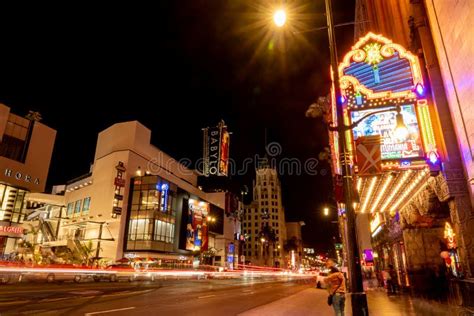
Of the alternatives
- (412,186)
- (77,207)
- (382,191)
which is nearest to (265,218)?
(77,207)

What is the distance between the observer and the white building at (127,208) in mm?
49094

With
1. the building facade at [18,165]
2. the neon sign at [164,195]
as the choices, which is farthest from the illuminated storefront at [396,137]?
the building facade at [18,165]

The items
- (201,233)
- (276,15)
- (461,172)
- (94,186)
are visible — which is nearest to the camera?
(276,15)

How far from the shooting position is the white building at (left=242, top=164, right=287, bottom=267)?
5630 inches

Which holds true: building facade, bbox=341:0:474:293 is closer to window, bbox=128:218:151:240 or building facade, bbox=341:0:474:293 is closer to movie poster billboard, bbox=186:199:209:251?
window, bbox=128:218:151:240

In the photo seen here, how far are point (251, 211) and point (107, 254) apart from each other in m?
109

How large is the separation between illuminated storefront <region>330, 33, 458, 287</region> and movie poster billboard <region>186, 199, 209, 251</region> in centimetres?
4679

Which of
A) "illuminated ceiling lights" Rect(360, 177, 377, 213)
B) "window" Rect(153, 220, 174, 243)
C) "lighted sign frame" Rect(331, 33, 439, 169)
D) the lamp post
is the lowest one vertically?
the lamp post

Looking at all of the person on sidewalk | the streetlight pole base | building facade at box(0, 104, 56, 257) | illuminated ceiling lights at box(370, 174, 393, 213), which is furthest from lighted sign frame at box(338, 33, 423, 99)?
building facade at box(0, 104, 56, 257)

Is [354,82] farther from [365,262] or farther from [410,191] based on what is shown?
[365,262]

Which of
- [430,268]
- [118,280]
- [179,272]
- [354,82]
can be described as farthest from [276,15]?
[179,272]

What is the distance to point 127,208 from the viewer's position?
2020 inches

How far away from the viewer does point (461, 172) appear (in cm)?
1216

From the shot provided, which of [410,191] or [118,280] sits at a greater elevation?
[410,191]
